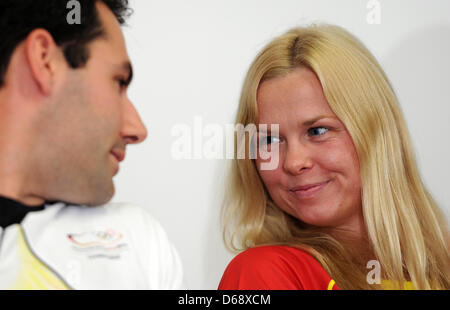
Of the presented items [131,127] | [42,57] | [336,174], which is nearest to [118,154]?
[131,127]

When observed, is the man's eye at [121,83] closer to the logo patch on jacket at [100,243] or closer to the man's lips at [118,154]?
the man's lips at [118,154]

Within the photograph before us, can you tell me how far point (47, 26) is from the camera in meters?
0.68

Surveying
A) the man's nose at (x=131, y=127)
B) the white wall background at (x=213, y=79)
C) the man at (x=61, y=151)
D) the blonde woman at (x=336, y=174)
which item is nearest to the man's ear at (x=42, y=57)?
the man at (x=61, y=151)

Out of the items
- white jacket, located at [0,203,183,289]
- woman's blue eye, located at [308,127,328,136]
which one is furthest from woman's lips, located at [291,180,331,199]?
white jacket, located at [0,203,183,289]

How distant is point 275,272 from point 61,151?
1.62ft

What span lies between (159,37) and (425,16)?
75 cm

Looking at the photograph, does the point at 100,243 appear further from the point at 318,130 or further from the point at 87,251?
the point at 318,130

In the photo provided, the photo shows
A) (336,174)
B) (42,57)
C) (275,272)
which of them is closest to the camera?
(42,57)

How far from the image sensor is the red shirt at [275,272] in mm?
973

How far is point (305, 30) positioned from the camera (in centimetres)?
117

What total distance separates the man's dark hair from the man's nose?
0.32ft

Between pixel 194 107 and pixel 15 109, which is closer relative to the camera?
pixel 15 109
